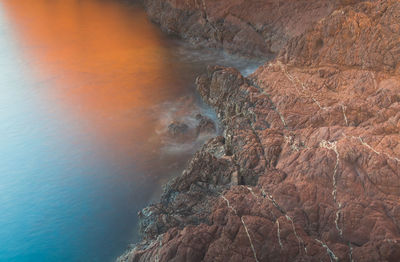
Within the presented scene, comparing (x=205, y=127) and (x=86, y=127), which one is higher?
(x=86, y=127)

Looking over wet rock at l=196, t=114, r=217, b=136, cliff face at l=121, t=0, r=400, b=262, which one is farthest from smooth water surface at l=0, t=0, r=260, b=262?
cliff face at l=121, t=0, r=400, b=262

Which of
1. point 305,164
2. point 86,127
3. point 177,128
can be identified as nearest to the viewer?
point 305,164

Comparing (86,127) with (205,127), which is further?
(86,127)

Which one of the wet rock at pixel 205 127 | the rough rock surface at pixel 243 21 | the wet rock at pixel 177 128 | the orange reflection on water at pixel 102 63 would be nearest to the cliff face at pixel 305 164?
the wet rock at pixel 205 127

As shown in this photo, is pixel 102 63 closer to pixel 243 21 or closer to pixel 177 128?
pixel 243 21

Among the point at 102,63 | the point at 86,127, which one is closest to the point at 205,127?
the point at 86,127

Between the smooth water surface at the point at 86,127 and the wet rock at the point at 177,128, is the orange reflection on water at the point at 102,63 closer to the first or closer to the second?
the smooth water surface at the point at 86,127

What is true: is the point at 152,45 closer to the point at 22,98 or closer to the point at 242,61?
the point at 242,61

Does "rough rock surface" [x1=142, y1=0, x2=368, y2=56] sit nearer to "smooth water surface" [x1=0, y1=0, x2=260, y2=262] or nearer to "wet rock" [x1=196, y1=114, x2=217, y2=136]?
"smooth water surface" [x1=0, y1=0, x2=260, y2=262]
